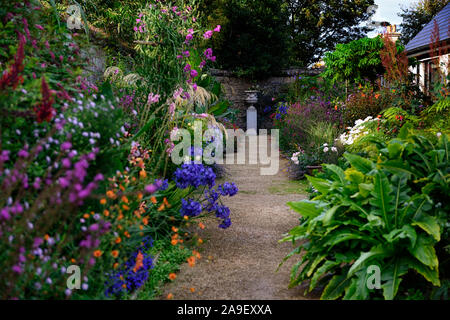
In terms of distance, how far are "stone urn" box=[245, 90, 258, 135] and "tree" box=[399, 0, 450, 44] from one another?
45.4 feet

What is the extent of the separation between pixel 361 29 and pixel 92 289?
981 inches

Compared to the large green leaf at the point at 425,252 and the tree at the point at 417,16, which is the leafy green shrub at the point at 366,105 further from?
the tree at the point at 417,16

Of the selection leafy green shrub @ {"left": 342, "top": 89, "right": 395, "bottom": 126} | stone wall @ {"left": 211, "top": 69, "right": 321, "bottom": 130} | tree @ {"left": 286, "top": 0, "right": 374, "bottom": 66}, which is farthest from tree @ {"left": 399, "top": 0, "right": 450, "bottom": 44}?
leafy green shrub @ {"left": 342, "top": 89, "right": 395, "bottom": 126}

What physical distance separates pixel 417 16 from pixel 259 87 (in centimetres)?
1407

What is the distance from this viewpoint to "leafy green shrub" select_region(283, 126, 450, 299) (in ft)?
9.15

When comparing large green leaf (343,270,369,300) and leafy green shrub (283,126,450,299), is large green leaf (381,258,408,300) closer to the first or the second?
leafy green shrub (283,126,450,299)

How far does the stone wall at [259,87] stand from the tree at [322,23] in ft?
21.8

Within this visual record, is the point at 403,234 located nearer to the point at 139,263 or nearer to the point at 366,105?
the point at 139,263

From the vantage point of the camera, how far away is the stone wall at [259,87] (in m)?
16.0

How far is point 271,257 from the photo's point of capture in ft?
13.0

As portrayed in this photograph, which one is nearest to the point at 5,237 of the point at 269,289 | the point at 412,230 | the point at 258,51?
the point at 269,289

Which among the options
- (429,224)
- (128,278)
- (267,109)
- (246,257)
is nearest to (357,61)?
(267,109)

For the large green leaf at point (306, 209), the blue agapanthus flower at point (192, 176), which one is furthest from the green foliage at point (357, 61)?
the large green leaf at point (306, 209)

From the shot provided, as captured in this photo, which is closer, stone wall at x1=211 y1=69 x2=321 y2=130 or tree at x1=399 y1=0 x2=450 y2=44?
stone wall at x1=211 y1=69 x2=321 y2=130
